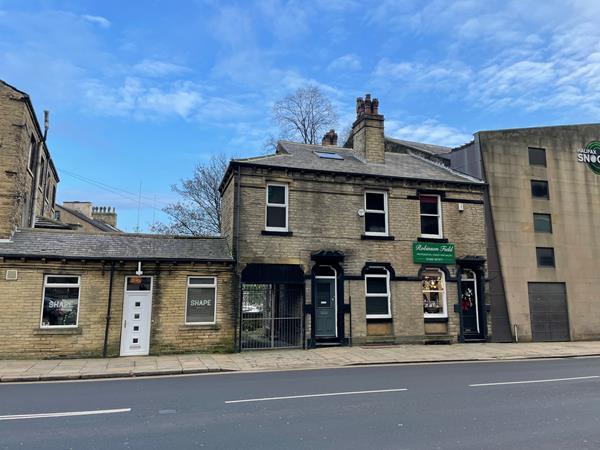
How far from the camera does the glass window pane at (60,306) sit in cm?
Answer: 1418

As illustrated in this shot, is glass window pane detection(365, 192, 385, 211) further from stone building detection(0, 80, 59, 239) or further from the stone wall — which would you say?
stone building detection(0, 80, 59, 239)

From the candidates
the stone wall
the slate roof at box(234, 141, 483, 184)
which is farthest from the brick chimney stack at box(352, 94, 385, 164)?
the stone wall

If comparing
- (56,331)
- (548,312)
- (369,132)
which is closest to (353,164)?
(369,132)

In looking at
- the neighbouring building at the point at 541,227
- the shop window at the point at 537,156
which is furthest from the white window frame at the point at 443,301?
the shop window at the point at 537,156

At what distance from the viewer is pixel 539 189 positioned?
67.6ft

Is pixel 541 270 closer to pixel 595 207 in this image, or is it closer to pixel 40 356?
pixel 595 207

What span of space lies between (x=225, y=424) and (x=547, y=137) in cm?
2061

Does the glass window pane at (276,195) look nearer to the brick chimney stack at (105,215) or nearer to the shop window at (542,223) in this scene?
the shop window at (542,223)

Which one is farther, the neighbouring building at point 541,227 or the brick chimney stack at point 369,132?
the brick chimney stack at point 369,132

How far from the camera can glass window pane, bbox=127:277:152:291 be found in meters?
15.0

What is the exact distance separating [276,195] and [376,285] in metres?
5.34

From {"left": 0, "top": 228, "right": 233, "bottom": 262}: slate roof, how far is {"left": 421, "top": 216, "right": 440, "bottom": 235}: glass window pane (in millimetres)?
8287

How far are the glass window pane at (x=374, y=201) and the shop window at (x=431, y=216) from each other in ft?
5.88

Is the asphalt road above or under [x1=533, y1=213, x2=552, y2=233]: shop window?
under
